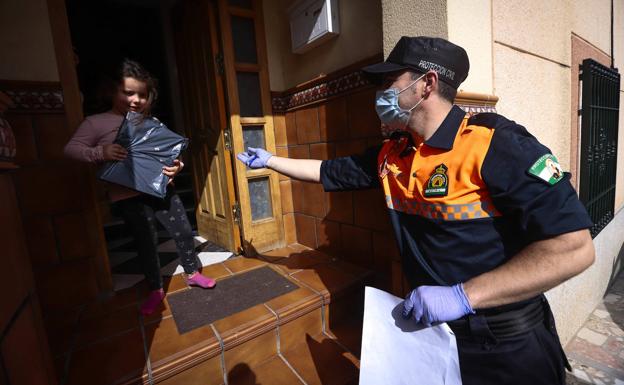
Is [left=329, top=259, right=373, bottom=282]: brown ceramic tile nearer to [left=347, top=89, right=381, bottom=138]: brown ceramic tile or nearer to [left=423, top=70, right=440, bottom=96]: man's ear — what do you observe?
[left=347, top=89, right=381, bottom=138]: brown ceramic tile

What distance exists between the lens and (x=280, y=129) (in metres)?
2.67

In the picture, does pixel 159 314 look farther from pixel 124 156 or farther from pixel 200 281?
pixel 124 156

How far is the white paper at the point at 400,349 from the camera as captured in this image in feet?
2.83

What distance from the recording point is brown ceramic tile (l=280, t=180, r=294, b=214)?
A: 2.76 meters

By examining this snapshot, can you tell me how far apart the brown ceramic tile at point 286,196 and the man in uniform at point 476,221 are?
1.67 meters

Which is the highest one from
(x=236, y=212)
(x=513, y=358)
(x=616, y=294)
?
(x=236, y=212)

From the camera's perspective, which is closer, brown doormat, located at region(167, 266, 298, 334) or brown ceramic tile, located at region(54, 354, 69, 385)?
brown ceramic tile, located at region(54, 354, 69, 385)

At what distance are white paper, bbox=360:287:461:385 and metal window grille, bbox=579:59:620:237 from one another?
8.21 ft

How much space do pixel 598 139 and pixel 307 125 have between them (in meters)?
2.68

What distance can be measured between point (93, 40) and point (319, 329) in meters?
5.93

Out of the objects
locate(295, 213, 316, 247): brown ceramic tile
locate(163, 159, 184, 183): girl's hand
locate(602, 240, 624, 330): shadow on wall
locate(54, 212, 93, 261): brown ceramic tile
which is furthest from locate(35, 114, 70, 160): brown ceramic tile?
locate(602, 240, 624, 330): shadow on wall

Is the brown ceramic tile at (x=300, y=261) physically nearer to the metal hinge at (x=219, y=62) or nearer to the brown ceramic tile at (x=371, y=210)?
the brown ceramic tile at (x=371, y=210)

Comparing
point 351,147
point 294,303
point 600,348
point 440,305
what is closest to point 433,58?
point 440,305

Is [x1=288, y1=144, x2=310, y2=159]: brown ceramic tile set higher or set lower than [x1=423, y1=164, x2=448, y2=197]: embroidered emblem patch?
higher
